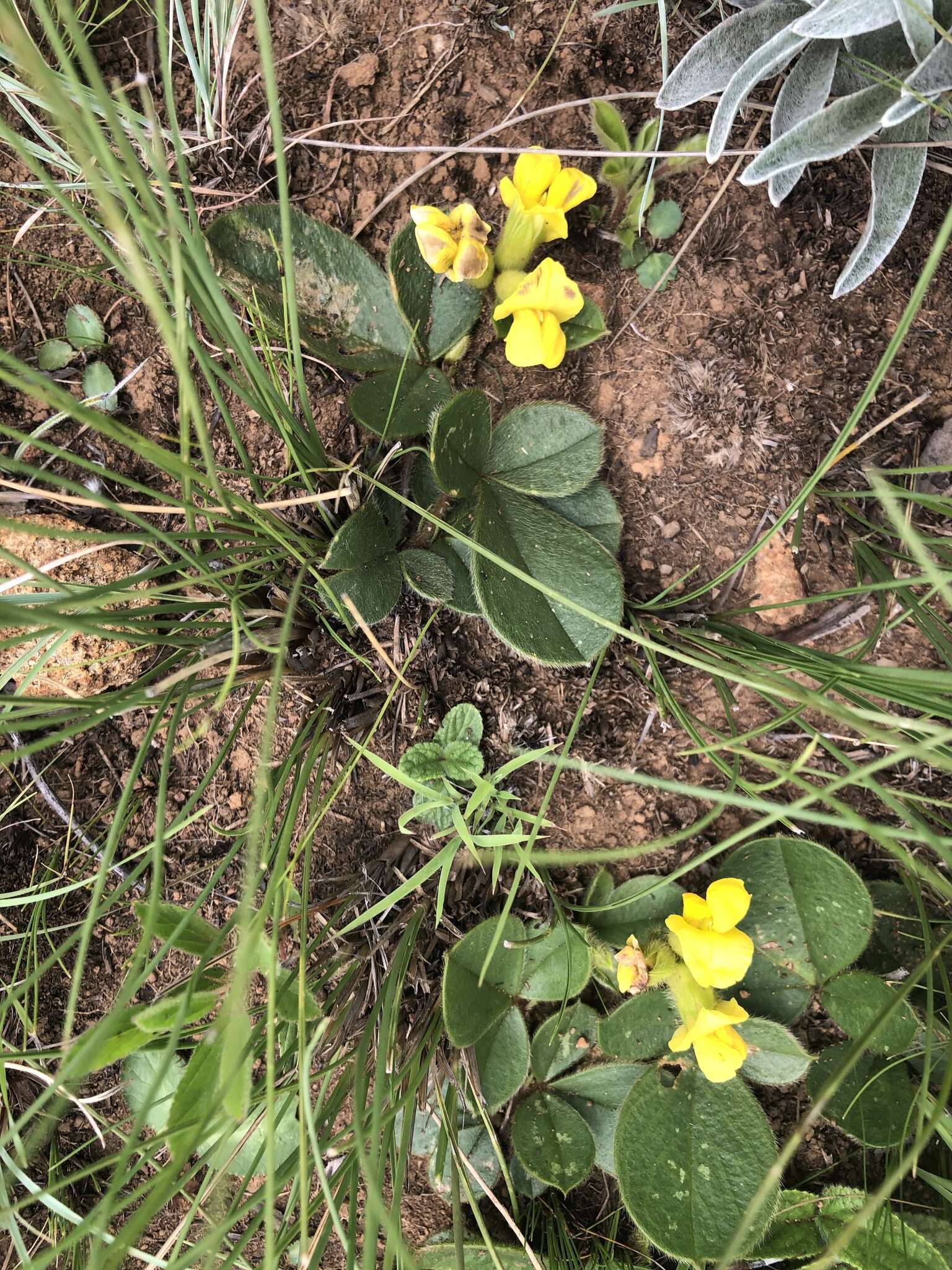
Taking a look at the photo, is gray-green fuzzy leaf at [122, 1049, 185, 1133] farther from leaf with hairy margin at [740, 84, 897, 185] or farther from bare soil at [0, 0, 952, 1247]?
leaf with hairy margin at [740, 84, 897, 185]

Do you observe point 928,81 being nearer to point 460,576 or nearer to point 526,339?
point 526,339

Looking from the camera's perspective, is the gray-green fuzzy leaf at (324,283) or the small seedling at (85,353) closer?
the gray-green fuzzy leaf at (324,283)

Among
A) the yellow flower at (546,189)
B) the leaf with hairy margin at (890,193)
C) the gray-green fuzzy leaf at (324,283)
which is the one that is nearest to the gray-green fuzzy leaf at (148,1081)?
the gray-green fuzzy leaf at (324,283)

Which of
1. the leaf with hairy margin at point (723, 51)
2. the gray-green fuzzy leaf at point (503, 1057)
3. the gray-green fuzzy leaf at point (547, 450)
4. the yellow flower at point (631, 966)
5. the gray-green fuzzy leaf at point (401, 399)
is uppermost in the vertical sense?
the leaf with hairy margin at point (723, 51)

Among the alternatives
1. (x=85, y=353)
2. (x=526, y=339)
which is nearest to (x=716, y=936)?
(x=526, y=339)

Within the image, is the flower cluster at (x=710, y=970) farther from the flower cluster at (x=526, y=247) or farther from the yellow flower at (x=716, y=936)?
the flower cluster at (x=526, y=247)

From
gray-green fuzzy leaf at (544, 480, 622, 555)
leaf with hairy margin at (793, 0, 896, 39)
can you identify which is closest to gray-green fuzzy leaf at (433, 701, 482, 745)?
gray-green fuzzy leaf at (544, 480, 622, 555)

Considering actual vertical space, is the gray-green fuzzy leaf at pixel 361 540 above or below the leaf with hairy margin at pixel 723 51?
below
